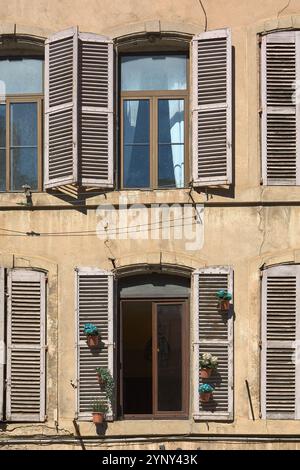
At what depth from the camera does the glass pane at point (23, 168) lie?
48.4 ft

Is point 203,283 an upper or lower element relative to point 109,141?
lower

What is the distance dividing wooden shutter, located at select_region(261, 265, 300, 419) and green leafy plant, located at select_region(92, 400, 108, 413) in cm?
195

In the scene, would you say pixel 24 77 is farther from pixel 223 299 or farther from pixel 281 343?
pixel 281 343

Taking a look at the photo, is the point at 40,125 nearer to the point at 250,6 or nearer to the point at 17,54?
the point at 17,54

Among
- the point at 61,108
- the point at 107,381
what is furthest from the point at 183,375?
the point at 61,108

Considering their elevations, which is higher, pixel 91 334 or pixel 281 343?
pixel 91 334

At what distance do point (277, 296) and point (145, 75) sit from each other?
10.9 feet

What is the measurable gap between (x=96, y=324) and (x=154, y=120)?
8.92ft

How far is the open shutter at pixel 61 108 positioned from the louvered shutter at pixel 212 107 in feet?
4.95

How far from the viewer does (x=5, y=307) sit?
47.0ft

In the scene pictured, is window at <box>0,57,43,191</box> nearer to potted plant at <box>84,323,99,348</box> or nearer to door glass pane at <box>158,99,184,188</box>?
door glass pane at <box>158,99,184,188</box>

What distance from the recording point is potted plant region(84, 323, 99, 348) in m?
14.0

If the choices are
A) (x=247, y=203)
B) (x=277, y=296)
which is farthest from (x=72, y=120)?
(x=277, y=296)

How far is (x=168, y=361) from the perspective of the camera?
1444 centimetres
